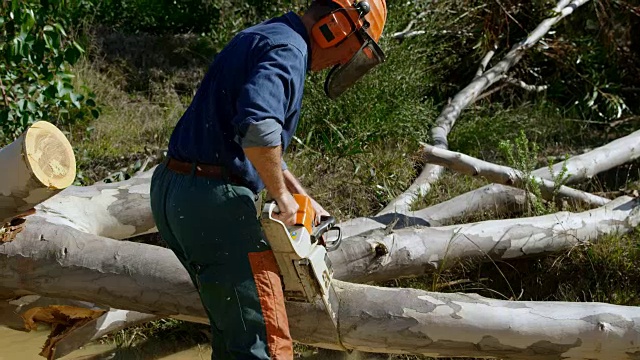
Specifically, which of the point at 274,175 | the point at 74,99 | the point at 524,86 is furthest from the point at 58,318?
the point at 524,86

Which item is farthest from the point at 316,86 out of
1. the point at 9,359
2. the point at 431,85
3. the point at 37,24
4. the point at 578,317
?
the point at 578,317

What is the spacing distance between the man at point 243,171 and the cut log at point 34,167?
0.41 m

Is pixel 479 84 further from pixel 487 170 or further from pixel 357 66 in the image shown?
pixel 357 66

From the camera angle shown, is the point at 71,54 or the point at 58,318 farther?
the point at 71,54

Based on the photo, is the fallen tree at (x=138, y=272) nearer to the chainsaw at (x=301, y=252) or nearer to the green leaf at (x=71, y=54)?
the chainsaw at (x=301, y=252)

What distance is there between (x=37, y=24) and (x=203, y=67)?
3015mm

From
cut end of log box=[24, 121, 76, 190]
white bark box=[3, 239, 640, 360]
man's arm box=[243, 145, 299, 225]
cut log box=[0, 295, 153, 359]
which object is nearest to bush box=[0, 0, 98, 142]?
cut log box=[0, 295, 153, 359]

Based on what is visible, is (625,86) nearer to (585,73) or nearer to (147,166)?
(585,73)

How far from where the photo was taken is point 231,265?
3164mm

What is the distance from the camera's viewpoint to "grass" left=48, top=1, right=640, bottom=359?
203 inches

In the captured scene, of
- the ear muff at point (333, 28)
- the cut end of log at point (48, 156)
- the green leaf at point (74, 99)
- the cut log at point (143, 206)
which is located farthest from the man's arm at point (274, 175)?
the green leaf at point (74, 99)

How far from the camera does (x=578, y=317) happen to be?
3719mm

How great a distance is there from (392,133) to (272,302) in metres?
3.71

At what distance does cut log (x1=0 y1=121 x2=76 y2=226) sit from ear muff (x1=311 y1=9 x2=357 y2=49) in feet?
3.64
